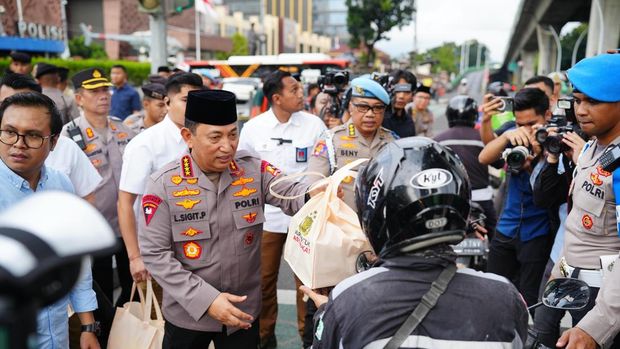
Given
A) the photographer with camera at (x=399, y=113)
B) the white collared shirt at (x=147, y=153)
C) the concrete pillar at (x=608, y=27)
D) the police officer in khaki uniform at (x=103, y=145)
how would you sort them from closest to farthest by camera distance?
the white collared shirt at (x=147, y=153)
the police officer in khaki uniform at (x=103, y=145)
the photographer with camera at (x=399, y=113)
the concrete pillar at (x=608, y=27)

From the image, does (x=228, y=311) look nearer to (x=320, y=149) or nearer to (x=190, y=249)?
(x=190, y=249)

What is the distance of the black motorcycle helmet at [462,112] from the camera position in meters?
4.64

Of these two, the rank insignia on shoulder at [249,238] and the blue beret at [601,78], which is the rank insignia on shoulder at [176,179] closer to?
the rank insignia on shoulder at [249,238]

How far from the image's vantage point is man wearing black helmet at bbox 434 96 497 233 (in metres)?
4.55

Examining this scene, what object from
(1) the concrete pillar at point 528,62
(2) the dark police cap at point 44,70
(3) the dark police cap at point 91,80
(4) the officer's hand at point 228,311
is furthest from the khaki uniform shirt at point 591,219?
(1) the concrete pillar at point 528,62

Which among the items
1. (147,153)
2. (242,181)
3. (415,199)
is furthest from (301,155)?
(415,199)

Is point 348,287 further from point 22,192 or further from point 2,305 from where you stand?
point 22,192

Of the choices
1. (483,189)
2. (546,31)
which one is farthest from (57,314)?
(546,31)

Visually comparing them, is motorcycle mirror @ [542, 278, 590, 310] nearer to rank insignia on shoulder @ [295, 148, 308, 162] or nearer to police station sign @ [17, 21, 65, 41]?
rank insignia on shoulder @ [295, 148, 308, 162]

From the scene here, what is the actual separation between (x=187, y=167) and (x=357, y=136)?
1.63 m

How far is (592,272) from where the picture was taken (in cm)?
250

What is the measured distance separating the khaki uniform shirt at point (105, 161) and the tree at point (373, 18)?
37.4 m

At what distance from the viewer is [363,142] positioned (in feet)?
12.6

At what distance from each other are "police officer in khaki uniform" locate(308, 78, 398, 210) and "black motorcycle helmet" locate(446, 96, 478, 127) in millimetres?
1115
